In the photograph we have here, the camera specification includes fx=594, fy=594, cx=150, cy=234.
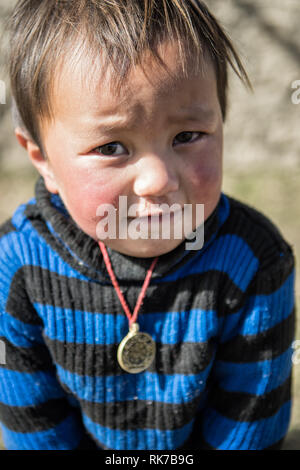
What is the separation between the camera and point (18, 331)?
1109mm

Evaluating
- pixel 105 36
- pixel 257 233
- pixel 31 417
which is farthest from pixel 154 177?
pixel 31 417

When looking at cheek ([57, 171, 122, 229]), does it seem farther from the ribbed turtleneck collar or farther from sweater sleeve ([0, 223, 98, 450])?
sweater sleeve ([0, 223, 98, 450])

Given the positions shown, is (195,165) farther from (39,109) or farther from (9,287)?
(9,287)

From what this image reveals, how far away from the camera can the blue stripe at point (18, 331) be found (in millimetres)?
1093

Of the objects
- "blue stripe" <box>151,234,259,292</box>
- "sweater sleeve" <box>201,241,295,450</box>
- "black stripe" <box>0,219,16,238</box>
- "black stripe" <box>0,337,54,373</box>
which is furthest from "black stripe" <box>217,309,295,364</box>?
"black stripe" <box>0,219,16,238</box>

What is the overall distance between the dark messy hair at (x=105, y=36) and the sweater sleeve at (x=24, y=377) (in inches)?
10.9

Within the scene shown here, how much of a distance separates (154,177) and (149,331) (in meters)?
0.34

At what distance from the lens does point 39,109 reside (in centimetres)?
94

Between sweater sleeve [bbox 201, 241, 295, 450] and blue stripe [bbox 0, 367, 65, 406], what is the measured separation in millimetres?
342

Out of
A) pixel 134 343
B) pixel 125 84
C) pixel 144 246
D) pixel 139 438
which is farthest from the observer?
pixel 139 438

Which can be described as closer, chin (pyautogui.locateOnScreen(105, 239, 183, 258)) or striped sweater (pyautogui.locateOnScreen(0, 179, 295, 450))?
chin (pyautogui.locateOnScreen(105, 239, 183, 258))

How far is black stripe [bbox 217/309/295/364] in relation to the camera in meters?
1.10

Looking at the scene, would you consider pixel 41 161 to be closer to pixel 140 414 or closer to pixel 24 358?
pixel 24 358

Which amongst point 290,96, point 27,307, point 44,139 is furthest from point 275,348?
point 290,96
